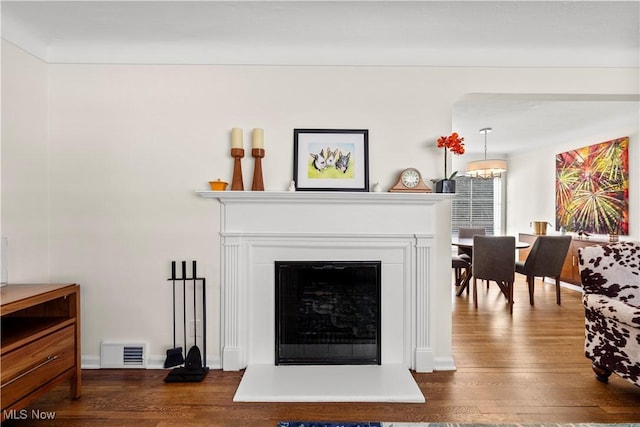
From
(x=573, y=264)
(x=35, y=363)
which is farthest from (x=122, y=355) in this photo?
(x=573, y=264)

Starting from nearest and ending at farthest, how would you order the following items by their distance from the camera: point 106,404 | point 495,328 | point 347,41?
point 106,404
point 347,41
point 495,328

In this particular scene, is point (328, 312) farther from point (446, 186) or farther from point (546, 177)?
point (546, 177)

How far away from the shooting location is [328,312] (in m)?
2.62

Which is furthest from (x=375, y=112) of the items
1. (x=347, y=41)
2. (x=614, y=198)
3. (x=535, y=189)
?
(x=535, y=189)

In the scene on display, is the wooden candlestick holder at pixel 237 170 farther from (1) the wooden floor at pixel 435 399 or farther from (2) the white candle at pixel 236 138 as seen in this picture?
(1) the wooden floor at pixel 435 399

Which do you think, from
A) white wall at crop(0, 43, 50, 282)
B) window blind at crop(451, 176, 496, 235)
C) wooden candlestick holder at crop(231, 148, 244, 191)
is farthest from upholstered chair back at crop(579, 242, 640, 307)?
window blind at crop(451, 176, 496, 235)

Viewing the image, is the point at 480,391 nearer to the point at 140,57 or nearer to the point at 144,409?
→ the point at 144,409

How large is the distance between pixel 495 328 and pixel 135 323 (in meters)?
3.14

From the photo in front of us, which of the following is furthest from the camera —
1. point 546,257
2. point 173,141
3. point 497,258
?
point 546,257

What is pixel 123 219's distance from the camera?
2.54 metres

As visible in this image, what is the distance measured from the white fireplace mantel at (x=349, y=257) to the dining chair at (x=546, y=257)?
2.25m

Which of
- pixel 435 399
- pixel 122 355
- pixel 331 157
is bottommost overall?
pixel 435 399

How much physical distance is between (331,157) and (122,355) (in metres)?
2.05

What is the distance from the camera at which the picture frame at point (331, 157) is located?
2.54m
